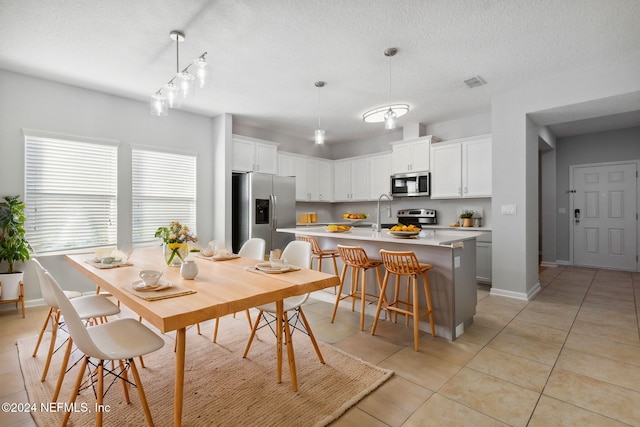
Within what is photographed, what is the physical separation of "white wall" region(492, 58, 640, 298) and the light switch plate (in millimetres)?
40

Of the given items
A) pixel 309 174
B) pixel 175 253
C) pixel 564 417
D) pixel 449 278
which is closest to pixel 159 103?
pixel 175 253

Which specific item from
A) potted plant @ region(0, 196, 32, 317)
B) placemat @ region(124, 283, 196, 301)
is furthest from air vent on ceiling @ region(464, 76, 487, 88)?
potted plant @ region(0, 196, 32, 317)

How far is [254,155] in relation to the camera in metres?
5.54

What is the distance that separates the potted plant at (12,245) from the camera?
3314mm

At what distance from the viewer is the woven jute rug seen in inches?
68.6

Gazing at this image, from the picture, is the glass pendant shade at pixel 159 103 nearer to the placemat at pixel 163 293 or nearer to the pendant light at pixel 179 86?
the pendant light at pixel 179 86

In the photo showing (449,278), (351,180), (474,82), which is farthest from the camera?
(351,180)

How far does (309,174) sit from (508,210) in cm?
376

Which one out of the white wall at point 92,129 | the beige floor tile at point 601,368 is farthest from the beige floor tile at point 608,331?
the white wall at point 92,129

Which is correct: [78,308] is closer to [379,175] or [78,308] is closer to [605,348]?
[605,348]

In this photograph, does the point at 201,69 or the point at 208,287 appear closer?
the point at 208,287

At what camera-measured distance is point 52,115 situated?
3.80m

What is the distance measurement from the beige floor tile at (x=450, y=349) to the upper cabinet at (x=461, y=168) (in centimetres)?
278

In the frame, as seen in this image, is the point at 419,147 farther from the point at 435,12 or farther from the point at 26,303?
the point at 26,303
